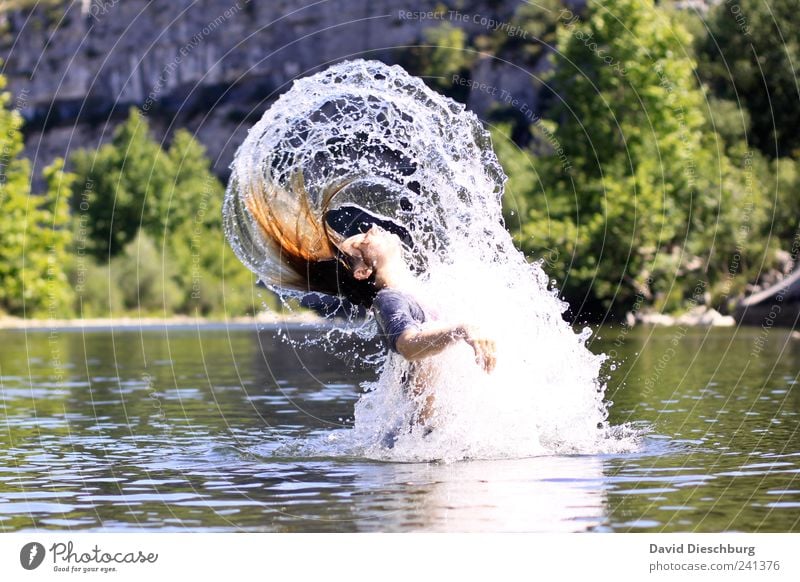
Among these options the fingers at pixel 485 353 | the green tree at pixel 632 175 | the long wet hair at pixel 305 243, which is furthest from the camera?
the green tree at pixel 632 175

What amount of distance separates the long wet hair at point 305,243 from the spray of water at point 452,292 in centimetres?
14

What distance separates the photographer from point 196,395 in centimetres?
2958

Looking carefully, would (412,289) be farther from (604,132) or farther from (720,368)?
(604,132)

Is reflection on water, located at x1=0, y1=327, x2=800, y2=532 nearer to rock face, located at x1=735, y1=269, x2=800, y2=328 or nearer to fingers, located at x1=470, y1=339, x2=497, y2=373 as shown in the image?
fingers, located at x1=470, y1=339, x2=497, y2=373

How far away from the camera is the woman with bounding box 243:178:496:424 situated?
53.3 feet

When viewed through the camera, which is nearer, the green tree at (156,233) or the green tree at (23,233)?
the green tree at (23,233)

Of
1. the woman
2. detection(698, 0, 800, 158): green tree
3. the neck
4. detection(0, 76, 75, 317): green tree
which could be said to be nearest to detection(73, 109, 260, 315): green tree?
→ detection(0, 76, 75, 317): green tree

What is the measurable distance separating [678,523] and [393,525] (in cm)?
272

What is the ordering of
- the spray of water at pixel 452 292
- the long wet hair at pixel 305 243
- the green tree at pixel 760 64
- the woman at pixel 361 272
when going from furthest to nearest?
the green tree at pixel 760 64
the spray of water at pixel 452 292
the long wet hair at pixel 305 243
the woman at pixel 361 272

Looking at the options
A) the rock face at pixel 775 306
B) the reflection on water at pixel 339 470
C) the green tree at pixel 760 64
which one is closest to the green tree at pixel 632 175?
the rock face at pixel 775 306

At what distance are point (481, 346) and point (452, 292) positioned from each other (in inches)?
169

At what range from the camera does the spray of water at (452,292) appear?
18031 millimetres

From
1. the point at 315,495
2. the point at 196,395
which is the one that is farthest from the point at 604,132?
the point at 315,495

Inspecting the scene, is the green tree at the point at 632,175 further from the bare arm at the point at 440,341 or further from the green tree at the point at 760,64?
Answer: the bare arm at the point at 440,341
